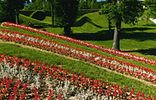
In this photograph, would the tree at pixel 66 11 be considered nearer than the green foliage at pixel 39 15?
Yes

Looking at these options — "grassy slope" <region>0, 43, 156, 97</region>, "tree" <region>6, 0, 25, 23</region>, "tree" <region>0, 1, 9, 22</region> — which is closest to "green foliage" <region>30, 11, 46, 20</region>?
"tree" <region>0, 1, 9, 22</region>

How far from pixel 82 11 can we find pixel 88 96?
2576 inches

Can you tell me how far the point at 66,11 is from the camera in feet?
80.8

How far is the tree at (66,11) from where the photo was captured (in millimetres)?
24453

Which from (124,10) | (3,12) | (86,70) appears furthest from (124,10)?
(3,12)

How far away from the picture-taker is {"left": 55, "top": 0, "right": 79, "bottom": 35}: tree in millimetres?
→ 24453

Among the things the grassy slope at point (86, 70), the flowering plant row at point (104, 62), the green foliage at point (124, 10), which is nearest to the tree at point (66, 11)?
the green foliage at point (124, 10)

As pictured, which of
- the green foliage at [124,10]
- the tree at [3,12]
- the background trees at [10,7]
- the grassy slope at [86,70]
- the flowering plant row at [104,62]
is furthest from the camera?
the background trees at [10,7]

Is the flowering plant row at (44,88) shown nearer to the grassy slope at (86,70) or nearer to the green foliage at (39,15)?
the grassy slope at (86,70)

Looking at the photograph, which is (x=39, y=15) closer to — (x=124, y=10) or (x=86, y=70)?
(x=124, y=10)

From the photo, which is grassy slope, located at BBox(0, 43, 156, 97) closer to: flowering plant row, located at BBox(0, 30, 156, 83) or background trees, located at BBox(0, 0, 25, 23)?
flowering plant row, located at BBox(0, 30, 156, 83)

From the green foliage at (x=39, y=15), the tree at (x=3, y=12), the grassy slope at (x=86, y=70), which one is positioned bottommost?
the grassy slope at (x=86, y=70)

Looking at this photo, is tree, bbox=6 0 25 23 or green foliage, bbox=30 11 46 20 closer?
tree, bbox=6 0 25 23

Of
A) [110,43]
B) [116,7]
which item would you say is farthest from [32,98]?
[110,43]
